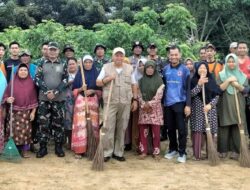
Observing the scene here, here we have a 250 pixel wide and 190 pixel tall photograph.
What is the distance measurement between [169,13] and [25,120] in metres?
6.88

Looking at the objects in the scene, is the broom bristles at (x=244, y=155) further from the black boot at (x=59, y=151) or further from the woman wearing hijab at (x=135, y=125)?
the black boot at (x=59, y=151)

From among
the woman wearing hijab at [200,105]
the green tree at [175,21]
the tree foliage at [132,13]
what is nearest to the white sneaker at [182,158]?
the woman wearing hijab at [200,105]

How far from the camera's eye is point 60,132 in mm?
6375

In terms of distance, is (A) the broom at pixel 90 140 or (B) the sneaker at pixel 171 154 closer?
(A) the broom at pixel 90 140

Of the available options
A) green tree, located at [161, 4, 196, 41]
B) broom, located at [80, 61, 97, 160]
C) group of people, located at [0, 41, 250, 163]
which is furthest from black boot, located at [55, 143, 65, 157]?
green tree, located at [161, 4, 196, 41]

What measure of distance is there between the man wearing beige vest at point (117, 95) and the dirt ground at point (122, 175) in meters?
0.37

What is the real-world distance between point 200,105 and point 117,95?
4.31ft

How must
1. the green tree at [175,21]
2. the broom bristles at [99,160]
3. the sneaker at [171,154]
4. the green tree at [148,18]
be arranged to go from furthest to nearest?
the green tree at [148,18]
the green tree at [175,21]
the sneaker at [171,154]
the broom bristles at [99,160]

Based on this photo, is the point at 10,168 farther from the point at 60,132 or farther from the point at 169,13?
the point at 169,13

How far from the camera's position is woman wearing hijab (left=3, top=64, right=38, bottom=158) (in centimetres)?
620

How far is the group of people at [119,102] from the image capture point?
6.16 meters

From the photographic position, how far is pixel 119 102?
240 inches

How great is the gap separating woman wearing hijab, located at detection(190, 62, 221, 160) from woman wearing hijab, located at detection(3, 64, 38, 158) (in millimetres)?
2492

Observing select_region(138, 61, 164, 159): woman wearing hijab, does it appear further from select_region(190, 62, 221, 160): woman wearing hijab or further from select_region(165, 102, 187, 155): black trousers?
select_region(190, 62, 221, 160): woman wearing hijab
